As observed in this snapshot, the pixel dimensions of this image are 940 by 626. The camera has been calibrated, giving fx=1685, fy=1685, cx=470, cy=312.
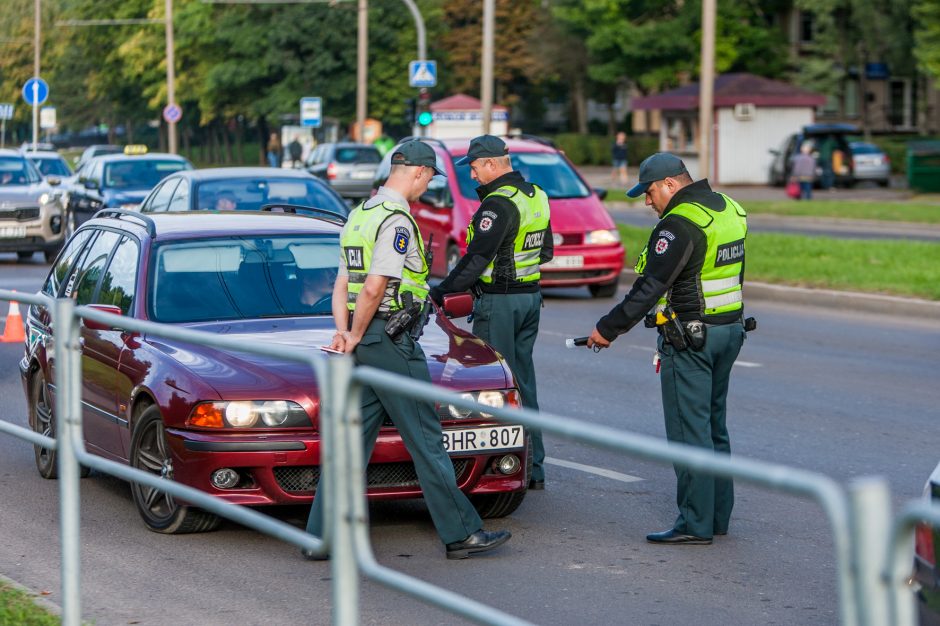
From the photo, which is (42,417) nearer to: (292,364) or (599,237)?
(292,364)

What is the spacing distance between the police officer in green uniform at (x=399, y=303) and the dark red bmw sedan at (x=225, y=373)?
291 mm

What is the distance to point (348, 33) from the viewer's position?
229 ft

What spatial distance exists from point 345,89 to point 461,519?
6447 cm

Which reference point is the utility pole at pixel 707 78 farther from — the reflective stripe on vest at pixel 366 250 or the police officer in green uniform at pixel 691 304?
the reflective stripe on vest at pixel 366 250

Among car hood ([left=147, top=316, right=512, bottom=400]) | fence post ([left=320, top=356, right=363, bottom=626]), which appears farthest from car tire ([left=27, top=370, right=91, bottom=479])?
fence post ([left=320, top=356, right=363, bottom=626])

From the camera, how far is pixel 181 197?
15961 mm

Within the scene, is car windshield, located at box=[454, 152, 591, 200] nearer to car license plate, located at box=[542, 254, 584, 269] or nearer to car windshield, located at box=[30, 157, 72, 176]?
car license plate, located at box=[542, 254, 584, 269]

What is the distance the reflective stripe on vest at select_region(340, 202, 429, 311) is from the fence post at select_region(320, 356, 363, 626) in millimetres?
2971

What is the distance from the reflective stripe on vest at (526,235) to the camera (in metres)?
8.48

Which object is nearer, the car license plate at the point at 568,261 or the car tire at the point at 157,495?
the car tire at the point at 157,495

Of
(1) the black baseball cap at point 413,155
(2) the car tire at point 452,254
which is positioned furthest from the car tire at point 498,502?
(2) the car tire at point 452,254

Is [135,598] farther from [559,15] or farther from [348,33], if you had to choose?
[348,33]

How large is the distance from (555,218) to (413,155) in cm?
1210

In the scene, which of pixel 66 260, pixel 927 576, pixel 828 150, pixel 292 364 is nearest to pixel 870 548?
pixel 927 576
